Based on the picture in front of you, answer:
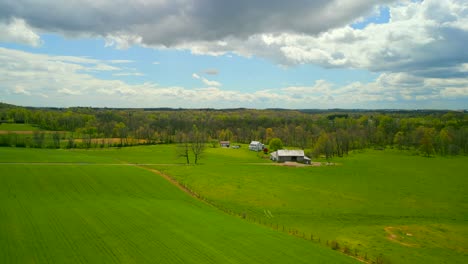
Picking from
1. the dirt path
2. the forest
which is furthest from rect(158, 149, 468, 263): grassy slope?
the forest

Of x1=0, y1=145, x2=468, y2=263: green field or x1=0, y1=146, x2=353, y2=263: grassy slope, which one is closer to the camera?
x1=0, y1=146, x2=353, y2=263: grassy slope

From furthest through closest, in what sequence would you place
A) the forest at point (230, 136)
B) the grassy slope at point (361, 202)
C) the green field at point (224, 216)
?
the forest at point (230, 136), the grassy slope at point (361, 202), the green field at point (224, 216)

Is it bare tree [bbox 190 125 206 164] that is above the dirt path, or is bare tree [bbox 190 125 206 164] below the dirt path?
above

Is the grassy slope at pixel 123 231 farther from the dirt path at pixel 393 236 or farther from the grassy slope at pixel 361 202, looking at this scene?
the dirt path at pixel 393 236

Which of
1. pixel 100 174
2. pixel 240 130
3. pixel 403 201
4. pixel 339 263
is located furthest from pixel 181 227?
pixel 240 130

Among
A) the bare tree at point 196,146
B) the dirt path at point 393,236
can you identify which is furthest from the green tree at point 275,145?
the dirt path at point 393,236

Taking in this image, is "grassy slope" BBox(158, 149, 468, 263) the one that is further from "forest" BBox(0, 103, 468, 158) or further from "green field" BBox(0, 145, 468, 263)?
"forest" BBox(0, 103, 468, 158)

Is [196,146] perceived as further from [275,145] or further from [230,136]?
[230,136]
